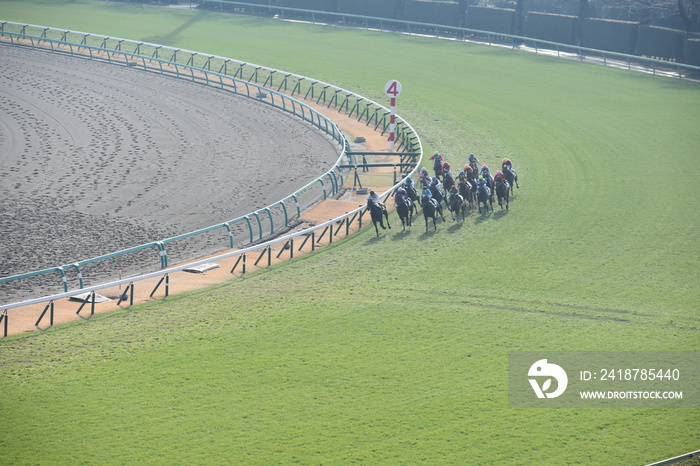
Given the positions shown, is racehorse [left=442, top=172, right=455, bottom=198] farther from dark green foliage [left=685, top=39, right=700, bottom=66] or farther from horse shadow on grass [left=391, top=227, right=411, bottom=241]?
dark green foliage [left=685, top=39, right=700, bottom=66]

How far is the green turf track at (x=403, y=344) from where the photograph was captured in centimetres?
1047

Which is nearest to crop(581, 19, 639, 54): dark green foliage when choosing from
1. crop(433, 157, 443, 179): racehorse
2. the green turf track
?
the green turf track

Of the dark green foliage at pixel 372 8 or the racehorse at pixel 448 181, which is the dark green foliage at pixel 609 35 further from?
the racehorse at pixel 448 181

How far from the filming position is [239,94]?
113 ft

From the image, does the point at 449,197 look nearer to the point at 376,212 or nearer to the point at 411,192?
the point at 411,192

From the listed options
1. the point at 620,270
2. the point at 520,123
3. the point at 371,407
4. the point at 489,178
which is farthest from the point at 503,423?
the point at 520,123

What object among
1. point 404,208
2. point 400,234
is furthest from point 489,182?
point 400,234

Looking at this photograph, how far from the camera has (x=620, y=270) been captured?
16.6m

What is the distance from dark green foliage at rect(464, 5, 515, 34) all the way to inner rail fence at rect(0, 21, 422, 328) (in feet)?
53.9

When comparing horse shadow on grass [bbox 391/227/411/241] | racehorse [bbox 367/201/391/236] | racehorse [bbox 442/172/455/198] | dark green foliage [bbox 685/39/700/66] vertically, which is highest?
dark green foliage [bbox 685/39/700/66]

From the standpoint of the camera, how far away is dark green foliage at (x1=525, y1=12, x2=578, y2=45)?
45250mm

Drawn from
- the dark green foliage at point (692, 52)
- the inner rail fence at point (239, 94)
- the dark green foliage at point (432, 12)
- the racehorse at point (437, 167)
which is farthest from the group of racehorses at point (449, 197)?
the dark green foliage at point (432, 12)

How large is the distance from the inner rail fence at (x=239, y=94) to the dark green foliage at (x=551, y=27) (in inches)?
644

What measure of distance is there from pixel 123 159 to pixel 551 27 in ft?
93.3
